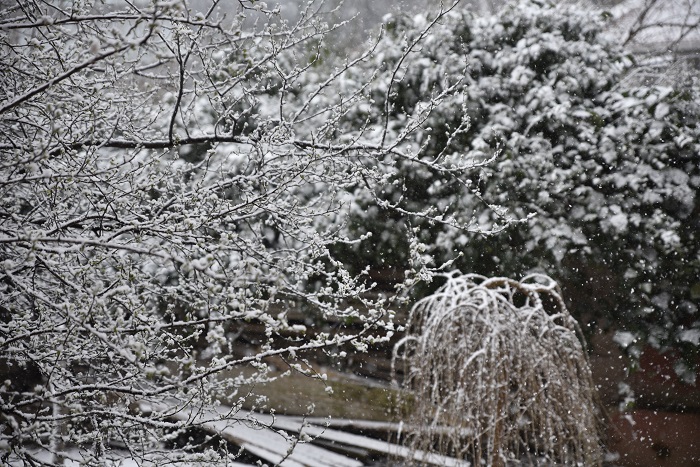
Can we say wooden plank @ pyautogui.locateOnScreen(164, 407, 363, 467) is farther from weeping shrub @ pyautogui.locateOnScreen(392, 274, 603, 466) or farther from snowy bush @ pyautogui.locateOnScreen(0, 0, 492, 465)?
snowy bush @ pyautogui.locateOnScreen(0, 0, 492, 465)

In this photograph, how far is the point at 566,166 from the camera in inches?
158

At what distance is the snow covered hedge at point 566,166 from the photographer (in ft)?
11.8

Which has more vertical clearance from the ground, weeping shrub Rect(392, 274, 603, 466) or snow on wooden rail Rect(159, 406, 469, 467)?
weeping shrub Rect(392, 274, 603, 466)

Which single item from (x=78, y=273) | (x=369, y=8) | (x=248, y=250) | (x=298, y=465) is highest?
(x=369, y=8)

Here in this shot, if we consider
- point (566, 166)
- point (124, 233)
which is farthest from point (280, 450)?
point (566, 166)

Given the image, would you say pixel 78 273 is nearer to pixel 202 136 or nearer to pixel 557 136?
pixel 202 136

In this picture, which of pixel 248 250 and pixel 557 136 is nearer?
pixel 248 250

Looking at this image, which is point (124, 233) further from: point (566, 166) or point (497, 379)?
point (566, 166)

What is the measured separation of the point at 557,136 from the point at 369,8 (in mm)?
4498

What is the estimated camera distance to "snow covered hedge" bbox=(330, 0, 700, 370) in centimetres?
360

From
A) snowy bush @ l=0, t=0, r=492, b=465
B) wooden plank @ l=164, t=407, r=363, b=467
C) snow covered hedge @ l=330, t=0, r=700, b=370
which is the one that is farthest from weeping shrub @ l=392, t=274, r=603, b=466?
wooden plank @ l=164, t=407, r=363, b=467

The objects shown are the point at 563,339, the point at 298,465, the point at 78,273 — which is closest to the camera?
the point at 78,273

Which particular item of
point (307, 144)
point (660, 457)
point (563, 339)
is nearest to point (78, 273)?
point (307, 144)

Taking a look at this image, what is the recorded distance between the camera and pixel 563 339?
2660 millimetres
